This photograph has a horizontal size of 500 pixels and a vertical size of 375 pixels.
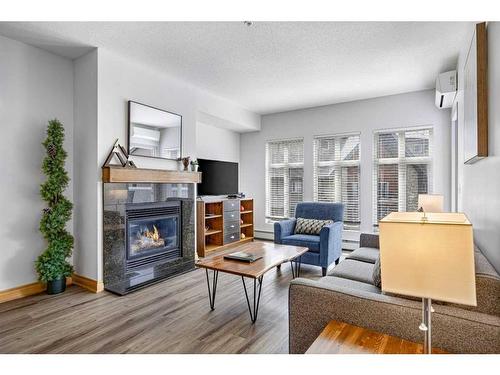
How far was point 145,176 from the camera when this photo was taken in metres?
3.42

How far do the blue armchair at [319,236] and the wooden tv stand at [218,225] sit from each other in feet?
4.19

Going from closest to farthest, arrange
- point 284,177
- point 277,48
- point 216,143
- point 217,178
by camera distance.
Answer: point 277,48 < point 217,178 < point 216,143 < point 284,177

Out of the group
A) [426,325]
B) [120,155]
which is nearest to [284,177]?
[120,155]

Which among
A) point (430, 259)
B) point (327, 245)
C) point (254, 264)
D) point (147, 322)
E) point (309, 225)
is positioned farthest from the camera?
point (309, 225)

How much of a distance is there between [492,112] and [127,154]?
3.30 m

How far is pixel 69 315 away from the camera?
254 centimetres

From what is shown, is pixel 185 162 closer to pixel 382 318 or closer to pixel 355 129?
pixel 355 129

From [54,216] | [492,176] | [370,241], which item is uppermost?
[492,176]

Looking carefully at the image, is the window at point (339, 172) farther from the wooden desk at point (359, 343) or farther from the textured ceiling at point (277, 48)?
the wooden desk at point (359, 343)

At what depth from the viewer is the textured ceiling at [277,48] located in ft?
8.82

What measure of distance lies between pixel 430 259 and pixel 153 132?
11.2 ft

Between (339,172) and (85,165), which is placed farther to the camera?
(339,172)

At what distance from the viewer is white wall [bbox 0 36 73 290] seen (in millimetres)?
2863

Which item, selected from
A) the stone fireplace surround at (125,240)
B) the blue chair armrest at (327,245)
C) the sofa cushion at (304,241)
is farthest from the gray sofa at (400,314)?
the stone fireplace surround at (125,240)
